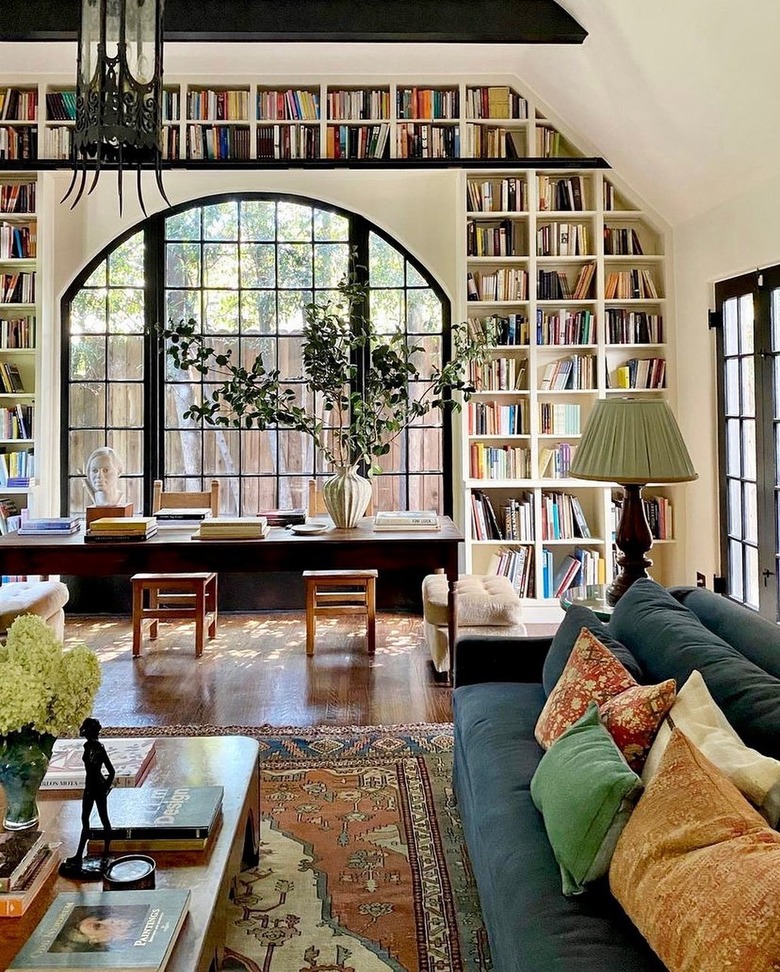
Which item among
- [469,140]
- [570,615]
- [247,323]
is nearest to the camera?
[570,615]

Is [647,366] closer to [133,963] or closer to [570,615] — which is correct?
[570,615]

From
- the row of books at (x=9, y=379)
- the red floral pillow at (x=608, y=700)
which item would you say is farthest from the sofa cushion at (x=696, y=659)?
the row of books at (x=9, y=379)

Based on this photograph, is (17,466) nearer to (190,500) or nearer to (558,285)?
(190,500)

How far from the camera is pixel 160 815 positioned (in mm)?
1849

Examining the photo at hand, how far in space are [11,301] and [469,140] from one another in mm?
3249

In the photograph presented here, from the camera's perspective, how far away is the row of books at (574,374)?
5605mm

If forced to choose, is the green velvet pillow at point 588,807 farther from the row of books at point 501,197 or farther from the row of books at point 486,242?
the row of books at point 501,197

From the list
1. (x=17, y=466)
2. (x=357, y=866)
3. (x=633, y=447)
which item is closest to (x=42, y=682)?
(x=357, y=866)

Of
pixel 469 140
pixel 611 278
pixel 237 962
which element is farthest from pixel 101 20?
pixel 611 278

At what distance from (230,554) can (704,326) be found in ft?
10.6

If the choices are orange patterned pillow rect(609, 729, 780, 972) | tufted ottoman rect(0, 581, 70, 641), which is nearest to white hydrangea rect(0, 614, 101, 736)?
orange patterned pillow rect(609, 729, 780, 972)

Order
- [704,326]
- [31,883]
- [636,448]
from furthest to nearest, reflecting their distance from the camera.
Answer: [704,326], [636,448], [31,883]

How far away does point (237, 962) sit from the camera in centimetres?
202

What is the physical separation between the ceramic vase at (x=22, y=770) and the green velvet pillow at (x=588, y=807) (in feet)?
3.27
